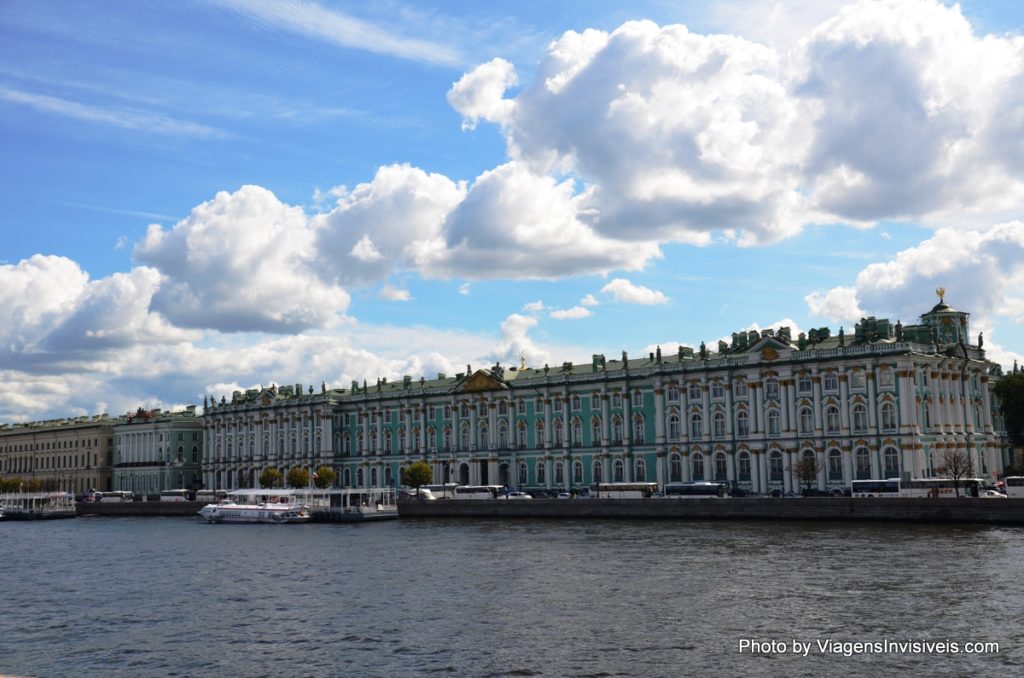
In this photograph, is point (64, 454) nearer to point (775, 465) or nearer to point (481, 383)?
point (481, 383)

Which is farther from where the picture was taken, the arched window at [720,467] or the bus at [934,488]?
the arched window at [720,467]

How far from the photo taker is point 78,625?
34.0 meters

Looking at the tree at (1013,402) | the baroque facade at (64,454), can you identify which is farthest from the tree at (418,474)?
the baroque facade at (64,454)

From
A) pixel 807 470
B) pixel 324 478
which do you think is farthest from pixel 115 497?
pixel 807 470

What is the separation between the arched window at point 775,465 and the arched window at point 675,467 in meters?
7.45

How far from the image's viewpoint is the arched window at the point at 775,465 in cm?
8219

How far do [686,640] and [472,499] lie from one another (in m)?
56.0

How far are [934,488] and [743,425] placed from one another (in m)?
21.2

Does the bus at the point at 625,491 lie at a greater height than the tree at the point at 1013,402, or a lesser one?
lesser

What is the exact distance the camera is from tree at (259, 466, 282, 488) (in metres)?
116

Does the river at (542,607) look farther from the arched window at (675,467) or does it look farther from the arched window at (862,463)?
the arched window at (675,467)

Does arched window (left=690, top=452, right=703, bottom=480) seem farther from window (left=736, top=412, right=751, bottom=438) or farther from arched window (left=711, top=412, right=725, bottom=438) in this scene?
window (left=736, top=412, right=751, bottom=438)

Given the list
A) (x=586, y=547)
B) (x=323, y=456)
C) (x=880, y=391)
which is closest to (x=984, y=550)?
(x=586, y=547)

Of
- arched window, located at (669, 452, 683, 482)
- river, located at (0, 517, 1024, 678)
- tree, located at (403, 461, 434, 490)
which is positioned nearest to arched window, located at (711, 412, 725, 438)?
arched window, located at (669, 452, 683, 482)
